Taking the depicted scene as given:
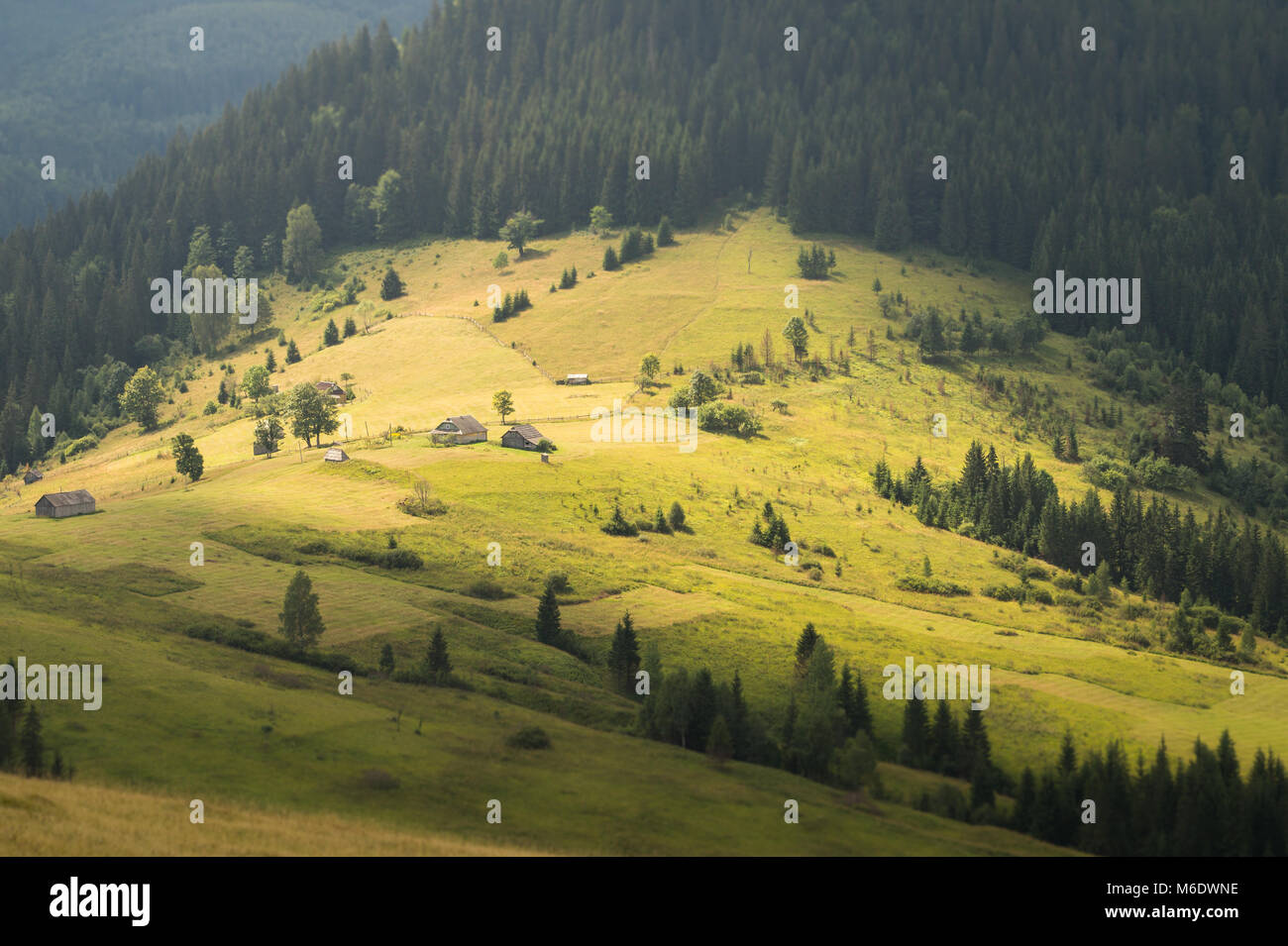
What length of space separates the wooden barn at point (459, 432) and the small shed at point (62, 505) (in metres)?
44.5

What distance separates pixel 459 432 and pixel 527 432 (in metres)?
8.96

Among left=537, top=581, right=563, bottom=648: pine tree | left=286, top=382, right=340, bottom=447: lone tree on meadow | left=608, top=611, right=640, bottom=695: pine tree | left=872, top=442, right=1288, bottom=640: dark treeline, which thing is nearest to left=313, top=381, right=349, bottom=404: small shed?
left=286, top=382, right=340, bottom=447: lone tree on meadow

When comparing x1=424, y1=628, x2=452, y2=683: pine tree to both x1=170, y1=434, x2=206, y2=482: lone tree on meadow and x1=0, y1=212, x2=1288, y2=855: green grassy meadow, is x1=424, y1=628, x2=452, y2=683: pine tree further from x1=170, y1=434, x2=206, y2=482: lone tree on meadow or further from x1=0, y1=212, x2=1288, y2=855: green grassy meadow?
x1=170, y1=434, x2=206, y2=482: lone tree on meadow

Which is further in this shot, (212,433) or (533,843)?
(212,433)

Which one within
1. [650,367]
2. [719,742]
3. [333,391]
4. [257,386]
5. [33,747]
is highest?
[650,367]

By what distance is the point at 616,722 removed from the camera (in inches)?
3285

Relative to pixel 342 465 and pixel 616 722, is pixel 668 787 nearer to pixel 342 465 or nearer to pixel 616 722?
pixel 616 722

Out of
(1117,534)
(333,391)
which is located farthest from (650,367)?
(1117,534)

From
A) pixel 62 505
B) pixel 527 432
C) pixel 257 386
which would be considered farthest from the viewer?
pixel 257 386

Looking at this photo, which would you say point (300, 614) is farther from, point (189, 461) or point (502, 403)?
point (502, 403)

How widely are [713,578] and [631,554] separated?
958cm

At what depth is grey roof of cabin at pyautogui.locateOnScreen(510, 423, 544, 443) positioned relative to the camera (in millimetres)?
156663

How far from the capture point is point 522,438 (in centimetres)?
15662
